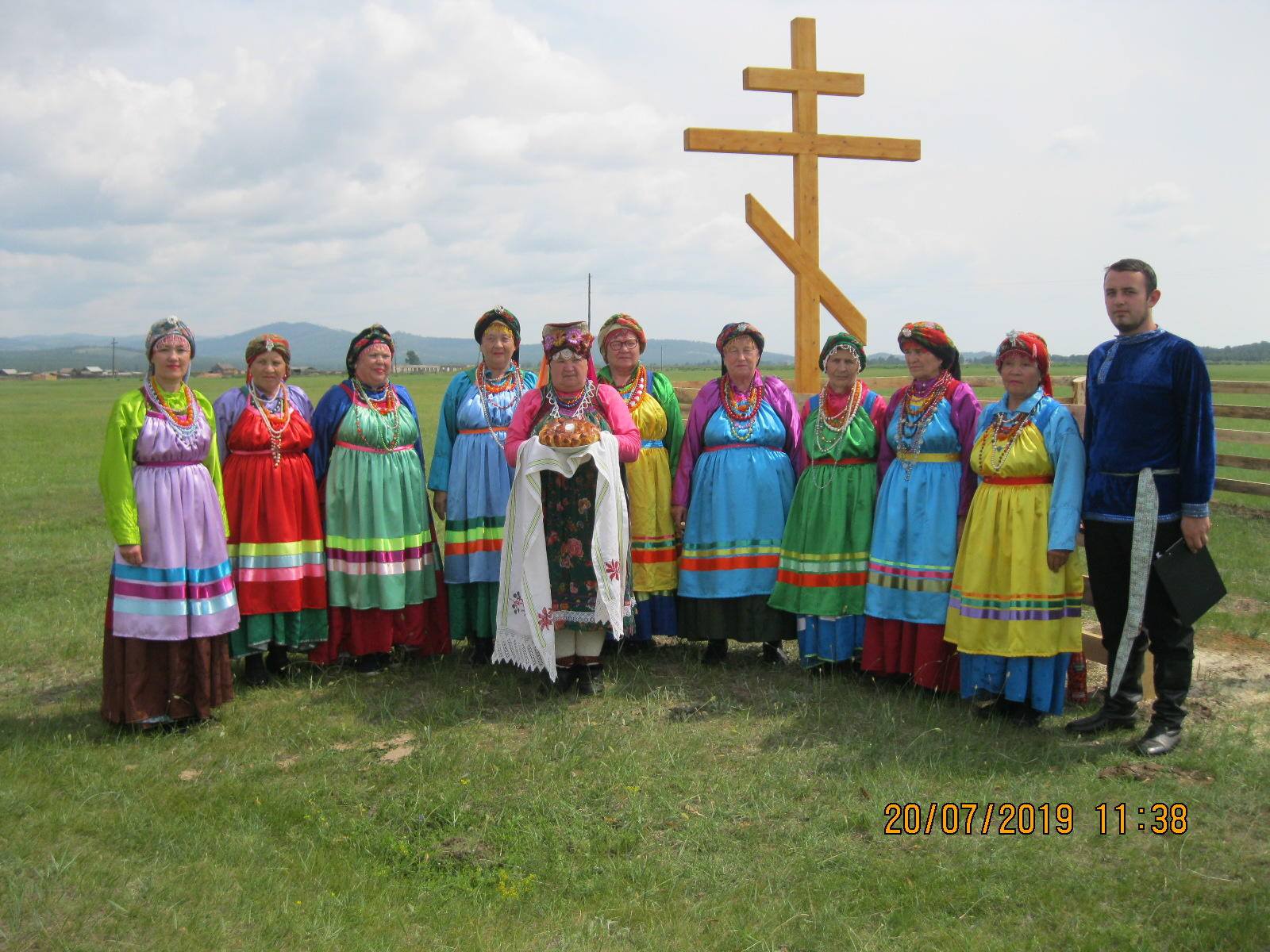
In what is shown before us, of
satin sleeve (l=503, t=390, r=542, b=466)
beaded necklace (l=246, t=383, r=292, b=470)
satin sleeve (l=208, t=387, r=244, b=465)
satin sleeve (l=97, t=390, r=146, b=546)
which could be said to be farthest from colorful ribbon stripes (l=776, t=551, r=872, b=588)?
satin sleeve (l=97, t=390, r=146, b=546)

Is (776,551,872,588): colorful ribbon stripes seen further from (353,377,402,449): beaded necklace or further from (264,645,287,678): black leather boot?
(264,645,287,678): black leather boot

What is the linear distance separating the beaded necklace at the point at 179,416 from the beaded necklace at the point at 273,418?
2.00 ft

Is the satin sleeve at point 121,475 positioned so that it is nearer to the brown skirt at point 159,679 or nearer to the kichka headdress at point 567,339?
the brown skirt at point 159,679

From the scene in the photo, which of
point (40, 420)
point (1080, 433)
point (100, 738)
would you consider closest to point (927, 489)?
point (1080, 433)

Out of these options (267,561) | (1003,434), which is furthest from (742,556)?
(267,561)

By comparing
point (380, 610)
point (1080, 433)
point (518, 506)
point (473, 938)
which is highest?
point (1080, 433)

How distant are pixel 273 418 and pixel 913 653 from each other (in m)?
3.78

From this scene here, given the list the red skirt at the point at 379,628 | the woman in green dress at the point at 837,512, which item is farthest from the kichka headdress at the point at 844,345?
the red skirt at the point at 379,628

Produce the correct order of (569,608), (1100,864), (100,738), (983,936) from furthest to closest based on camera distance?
(569,608)
(100,738)
(1100,864)
(983,936)

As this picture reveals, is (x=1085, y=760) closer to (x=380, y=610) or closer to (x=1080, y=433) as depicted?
(x=1080, y=433)

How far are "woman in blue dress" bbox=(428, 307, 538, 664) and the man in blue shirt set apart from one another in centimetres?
320

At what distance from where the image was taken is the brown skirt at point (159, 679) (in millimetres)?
5211

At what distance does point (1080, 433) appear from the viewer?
5219 mm

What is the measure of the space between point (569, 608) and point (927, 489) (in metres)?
1.99
